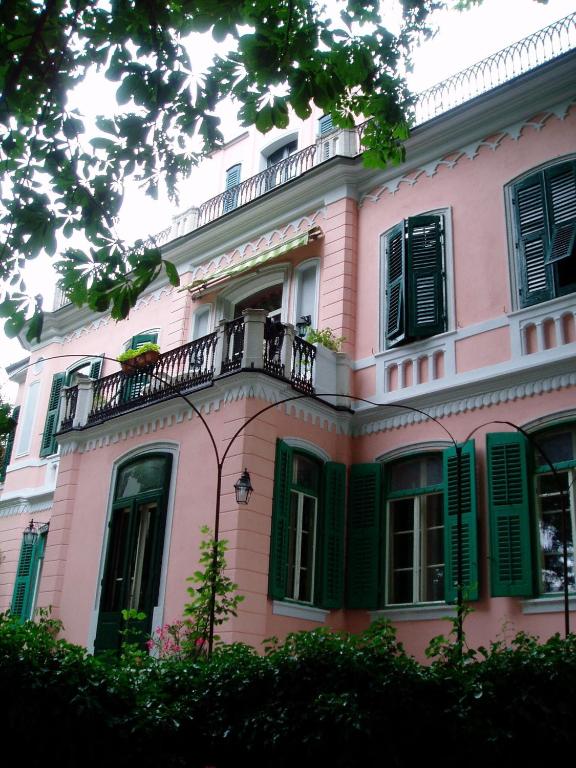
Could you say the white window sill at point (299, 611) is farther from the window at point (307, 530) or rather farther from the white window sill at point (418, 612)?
the white window sill at point (418, 612)

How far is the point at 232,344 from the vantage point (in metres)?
11.5

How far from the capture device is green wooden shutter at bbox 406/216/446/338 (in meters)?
11.6

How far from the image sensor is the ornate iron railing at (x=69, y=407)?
1391 cm

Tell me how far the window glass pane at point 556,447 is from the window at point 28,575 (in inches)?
399

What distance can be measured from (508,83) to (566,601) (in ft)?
22.2

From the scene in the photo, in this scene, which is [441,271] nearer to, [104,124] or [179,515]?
[179,515]

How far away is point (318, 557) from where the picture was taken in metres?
11.1

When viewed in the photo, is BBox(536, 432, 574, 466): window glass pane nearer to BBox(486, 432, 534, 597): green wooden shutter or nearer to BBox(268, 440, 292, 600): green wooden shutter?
BBox(486, 432, 534, 597): green wooden shutter

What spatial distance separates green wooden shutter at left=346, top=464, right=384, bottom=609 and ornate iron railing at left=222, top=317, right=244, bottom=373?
222 cm

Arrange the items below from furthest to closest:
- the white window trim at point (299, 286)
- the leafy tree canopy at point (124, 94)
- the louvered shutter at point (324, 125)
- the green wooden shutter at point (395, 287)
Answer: the louvered shutter at point (324, 125) < the white window trim at point (299, 286) < the green wooden shutter at point (395, 287) < the leafy tree canopy at point (124, 94)

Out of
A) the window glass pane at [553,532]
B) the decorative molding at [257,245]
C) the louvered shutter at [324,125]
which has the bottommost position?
the window glass pane at [553,532]

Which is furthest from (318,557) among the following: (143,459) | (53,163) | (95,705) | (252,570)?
(53,163)

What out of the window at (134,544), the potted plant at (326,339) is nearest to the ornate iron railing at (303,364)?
the potted plant at (326,339)

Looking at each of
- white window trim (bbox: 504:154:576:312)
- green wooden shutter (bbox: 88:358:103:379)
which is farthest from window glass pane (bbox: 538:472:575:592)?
green wooden shutter (bbox: 88:358:103:379)
